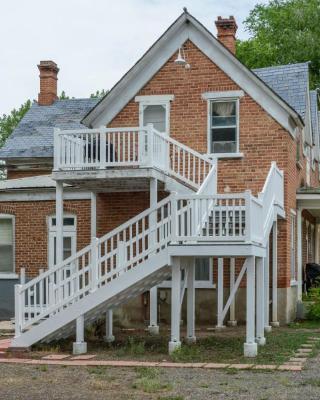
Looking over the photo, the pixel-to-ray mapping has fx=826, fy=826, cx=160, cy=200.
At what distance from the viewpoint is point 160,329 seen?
809 inches

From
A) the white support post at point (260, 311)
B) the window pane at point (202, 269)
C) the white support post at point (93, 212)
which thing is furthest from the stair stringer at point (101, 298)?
the window pane at point (202, 269)

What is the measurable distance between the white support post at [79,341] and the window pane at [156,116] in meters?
7.85

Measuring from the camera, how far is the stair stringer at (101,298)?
1558cm

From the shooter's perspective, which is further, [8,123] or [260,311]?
[8,123]

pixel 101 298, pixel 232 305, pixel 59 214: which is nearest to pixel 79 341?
pixel 101 298

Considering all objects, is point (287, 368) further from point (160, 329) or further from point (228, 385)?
point (160, 329)

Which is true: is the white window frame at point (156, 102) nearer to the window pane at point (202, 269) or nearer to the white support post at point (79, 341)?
the window pane at point (202, 269)

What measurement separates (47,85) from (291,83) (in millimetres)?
12465

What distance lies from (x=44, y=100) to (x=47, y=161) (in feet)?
14.7

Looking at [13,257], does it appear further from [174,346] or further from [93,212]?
[174,346]

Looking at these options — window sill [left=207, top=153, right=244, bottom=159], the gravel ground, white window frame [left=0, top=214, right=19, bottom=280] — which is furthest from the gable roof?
the gravel ground

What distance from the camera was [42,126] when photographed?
31344 millimetres

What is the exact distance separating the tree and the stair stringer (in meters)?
30.3

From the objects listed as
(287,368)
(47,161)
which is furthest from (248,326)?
(47,161)
